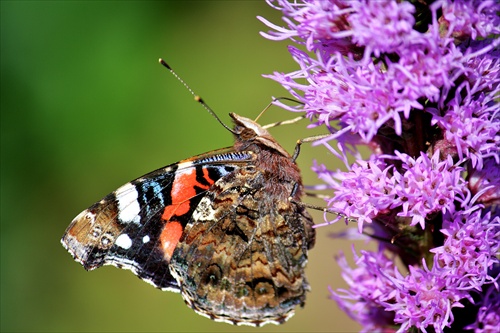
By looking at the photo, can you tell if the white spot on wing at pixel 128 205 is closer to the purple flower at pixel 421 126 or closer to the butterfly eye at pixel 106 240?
the butterfly eye at pixel 106 240

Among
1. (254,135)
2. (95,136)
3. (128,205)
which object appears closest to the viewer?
(128,205)

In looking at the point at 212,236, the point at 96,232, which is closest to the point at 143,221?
the point at 96,232

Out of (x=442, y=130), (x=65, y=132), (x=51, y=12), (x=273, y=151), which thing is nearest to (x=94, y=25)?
(x=51, y=12)

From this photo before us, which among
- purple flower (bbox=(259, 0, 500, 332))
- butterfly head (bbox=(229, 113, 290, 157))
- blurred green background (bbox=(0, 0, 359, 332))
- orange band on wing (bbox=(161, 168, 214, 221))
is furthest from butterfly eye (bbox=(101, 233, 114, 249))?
blurred green background (bbox=(0, 0, 359, 332))

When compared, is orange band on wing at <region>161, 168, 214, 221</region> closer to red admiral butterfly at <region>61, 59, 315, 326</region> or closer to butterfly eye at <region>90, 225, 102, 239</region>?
red admiral butterfly at <region>61, 59, 315, 326</region>

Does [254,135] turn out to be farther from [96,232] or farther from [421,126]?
[421,126]

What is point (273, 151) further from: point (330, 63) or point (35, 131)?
point (35, 131)
